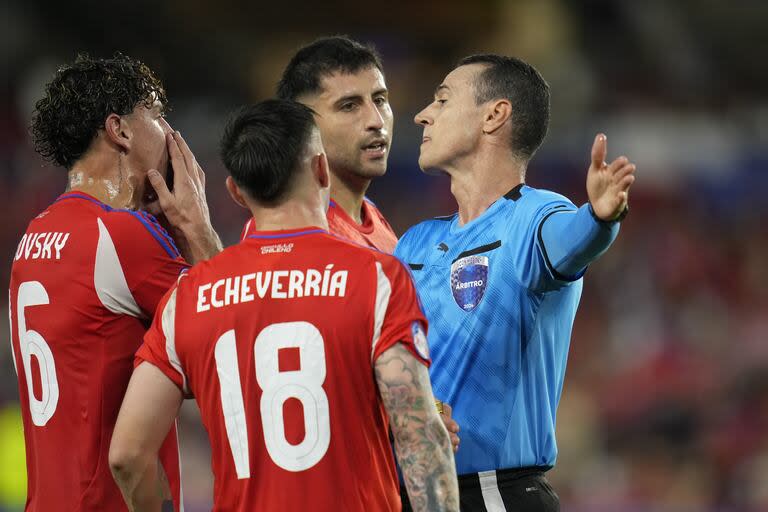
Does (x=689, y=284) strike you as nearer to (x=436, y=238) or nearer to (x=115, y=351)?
(x=436, y=238)

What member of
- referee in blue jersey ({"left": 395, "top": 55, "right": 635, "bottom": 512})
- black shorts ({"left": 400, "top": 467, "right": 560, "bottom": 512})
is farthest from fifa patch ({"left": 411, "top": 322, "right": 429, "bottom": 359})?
black shorts ({"left": 400, "top": 467, "right": 560, "bottom": 512})

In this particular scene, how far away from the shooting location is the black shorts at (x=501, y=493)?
414 cm

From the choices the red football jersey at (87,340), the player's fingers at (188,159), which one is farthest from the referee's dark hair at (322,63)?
the red football jersey at (87,340)

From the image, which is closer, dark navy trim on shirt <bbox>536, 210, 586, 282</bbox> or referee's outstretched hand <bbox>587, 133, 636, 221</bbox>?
referee's outstretched hand <bbox>587, 133, 636, 221</bbox>

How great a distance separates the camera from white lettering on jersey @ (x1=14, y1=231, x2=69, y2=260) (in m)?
3.97

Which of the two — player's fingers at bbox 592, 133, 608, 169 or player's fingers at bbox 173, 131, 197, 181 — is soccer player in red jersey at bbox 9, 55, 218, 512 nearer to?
player's fingers at bbox 173, 131, 197, 181

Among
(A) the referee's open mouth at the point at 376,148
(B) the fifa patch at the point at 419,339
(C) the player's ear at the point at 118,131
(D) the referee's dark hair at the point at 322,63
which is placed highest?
(D) the referee's dark hair at the point at 322,63

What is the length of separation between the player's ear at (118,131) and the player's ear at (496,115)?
145 cm

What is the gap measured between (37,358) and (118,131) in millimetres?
890

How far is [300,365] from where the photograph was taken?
10.7 feet

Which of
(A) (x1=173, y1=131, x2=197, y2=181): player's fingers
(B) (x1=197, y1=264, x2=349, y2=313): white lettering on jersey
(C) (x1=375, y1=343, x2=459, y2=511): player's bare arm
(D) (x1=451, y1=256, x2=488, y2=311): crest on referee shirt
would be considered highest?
(A) (x1=173, y1=131, x2=197, y2=181): player's fingers

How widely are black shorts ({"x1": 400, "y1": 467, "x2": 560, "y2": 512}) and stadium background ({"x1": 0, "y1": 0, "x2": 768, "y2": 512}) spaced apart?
27.5 ft

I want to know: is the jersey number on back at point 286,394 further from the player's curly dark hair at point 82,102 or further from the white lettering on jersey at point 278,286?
the player's curly dark hair at point 82,102

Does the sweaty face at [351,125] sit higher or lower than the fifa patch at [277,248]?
higher
